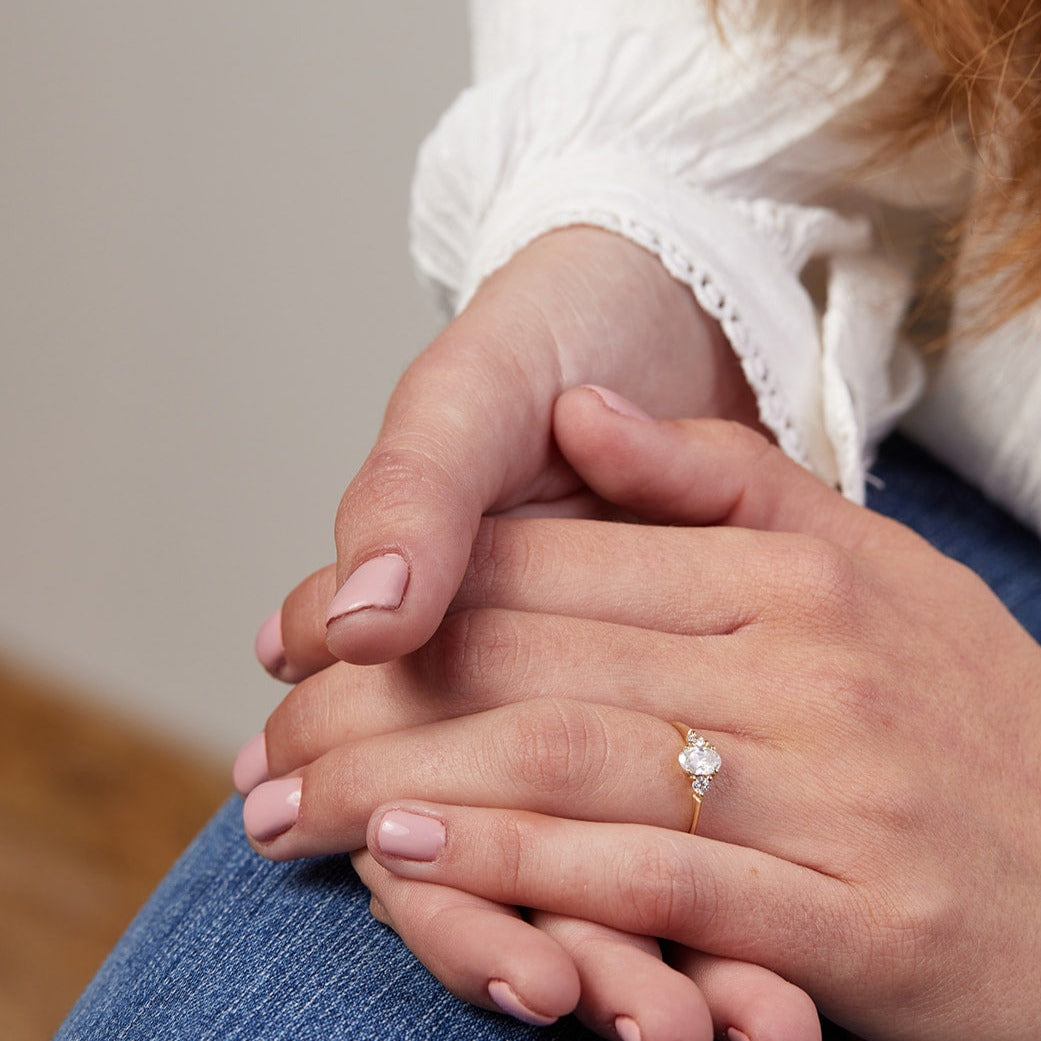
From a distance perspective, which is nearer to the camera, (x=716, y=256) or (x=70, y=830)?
(x=716, y=256)

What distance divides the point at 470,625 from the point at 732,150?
0.36 metres

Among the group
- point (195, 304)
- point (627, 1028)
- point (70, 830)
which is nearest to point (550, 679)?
point (627, 1028)

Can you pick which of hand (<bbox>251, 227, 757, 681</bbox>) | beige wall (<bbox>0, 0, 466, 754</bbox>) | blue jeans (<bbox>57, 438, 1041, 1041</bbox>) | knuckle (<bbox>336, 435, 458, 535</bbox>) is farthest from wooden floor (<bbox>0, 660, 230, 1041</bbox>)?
knuckle (<bbox>336, 435, 458, 535</bbox>)

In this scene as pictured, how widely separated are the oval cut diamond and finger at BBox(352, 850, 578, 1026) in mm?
83

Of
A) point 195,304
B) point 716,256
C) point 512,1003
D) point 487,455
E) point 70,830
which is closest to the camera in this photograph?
point 512,1003

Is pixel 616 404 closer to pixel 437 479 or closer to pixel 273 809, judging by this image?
pixel 437 479

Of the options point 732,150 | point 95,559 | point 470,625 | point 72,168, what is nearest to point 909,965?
point 470,625

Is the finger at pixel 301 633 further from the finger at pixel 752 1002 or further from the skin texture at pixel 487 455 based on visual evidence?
the finger at pixel 752 1002

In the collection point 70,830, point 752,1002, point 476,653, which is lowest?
point 70,830

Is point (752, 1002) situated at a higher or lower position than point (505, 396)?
lower

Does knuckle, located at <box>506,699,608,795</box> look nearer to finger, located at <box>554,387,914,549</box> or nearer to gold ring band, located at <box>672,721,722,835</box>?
gold ring band, located at <box>672,721,722,835</box>

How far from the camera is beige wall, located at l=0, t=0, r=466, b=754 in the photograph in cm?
118

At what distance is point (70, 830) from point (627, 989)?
1341 millimetres

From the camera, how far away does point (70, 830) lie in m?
1.55
